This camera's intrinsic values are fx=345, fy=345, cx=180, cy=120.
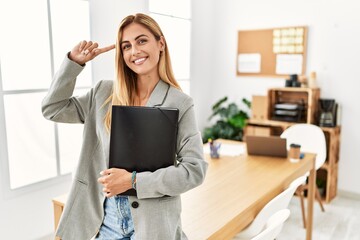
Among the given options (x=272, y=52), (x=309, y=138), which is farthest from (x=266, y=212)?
(x=272, y=52)

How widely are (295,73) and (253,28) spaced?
0.77 m

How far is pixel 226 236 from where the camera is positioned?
148cm

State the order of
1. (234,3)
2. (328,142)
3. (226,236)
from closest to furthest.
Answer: (226,236) < (328,142) < (234,3)

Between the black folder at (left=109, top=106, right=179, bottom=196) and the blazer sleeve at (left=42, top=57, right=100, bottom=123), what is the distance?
0.65 ft

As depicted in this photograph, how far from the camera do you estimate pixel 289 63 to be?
13.2ft

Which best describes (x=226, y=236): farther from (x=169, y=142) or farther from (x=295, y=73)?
(x=295, y=73)

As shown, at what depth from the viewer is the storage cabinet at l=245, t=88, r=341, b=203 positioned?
3607 mm

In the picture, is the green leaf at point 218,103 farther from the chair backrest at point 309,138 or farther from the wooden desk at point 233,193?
the wooden desk at point 233,193

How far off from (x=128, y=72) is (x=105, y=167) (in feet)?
1.09

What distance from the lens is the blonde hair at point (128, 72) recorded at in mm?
1109

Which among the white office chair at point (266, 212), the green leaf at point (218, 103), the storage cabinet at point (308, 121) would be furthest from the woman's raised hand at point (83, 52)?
the green leaf at point (218, 103)

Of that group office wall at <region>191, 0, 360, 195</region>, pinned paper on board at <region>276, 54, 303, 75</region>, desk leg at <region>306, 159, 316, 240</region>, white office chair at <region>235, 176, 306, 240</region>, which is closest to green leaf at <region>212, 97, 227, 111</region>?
office wall at <region>191, 0, 360, 195</region>

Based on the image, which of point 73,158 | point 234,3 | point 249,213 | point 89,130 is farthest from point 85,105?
point 234,3

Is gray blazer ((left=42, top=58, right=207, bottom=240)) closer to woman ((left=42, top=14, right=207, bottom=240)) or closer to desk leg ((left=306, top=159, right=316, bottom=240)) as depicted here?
woman ((left=42, top=14, right=207, bottom=240))
